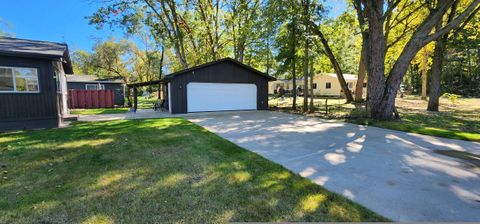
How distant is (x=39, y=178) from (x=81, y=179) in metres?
0.70

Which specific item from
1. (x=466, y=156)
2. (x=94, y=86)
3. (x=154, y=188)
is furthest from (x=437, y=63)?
(x=94, y=86)

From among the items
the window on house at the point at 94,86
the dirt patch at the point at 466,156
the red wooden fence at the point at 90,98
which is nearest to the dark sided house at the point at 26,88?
the red wooden fence at the point at 90,98

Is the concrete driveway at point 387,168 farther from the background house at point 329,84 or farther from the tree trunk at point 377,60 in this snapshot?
the background house at point 329,84

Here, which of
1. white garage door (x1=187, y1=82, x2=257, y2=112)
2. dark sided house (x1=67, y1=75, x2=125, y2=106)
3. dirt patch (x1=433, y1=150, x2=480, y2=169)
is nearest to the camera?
dirt patch (x1=433, y1=150, x2=480, y2=169)

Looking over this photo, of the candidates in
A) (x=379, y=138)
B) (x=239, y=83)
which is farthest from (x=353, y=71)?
(x=379, y=138)

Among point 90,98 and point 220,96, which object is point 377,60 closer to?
point 220,96

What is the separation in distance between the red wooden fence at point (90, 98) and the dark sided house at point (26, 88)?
10.4 m

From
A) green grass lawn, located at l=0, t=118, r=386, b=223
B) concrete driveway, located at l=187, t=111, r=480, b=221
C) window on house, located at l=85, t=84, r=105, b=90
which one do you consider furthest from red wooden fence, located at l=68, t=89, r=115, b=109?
concrete driveway, located at l=187, t=111, r=480, b=221

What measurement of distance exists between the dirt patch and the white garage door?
35.4 feet

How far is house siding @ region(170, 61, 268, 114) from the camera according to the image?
13.3m

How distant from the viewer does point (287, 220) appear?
255 centimetres

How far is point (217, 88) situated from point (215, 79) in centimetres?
56

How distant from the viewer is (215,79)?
46.6 feet

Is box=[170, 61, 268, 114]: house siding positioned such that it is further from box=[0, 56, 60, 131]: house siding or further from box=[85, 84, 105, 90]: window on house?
box=[85, 84, 105, 90]: window on house
